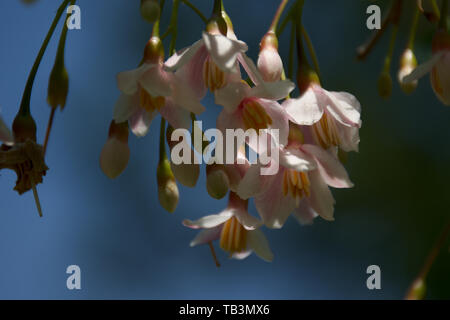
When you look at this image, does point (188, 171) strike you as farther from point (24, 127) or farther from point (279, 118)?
point (24, 127)

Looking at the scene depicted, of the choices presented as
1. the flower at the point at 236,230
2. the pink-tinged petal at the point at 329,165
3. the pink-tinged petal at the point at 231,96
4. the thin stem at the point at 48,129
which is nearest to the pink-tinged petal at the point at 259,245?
the flower at the point at 236,230

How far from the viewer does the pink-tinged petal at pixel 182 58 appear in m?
1.17

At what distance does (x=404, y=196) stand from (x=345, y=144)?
394 cm

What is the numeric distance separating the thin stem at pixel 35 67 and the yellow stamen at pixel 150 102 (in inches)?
10.0

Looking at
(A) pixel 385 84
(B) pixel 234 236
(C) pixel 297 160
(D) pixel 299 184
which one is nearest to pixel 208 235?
(B) pixel 234 236

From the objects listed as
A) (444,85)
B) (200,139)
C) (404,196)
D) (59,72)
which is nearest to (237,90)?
(200,139)

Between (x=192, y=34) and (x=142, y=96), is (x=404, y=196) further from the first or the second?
(x=142, y=96)

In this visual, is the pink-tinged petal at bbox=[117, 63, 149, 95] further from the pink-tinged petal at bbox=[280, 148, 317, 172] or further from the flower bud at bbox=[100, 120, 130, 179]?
the pink-tinged petal at bbox=[280, 148, 317, 172]

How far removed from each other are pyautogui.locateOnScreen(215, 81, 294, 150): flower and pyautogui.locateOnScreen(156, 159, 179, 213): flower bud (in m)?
0.25

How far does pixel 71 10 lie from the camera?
131 centimetres

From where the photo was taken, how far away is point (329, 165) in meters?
1.34

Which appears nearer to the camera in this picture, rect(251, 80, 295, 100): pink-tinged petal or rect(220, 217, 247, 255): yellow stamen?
rect(251, 80, 295, 100): pink-tinged petal

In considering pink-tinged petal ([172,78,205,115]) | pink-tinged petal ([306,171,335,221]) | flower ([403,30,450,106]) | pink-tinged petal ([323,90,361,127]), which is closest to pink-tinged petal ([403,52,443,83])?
flower ([403,30,450,106])

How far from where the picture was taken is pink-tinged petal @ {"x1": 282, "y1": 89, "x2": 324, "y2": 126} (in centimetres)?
127
